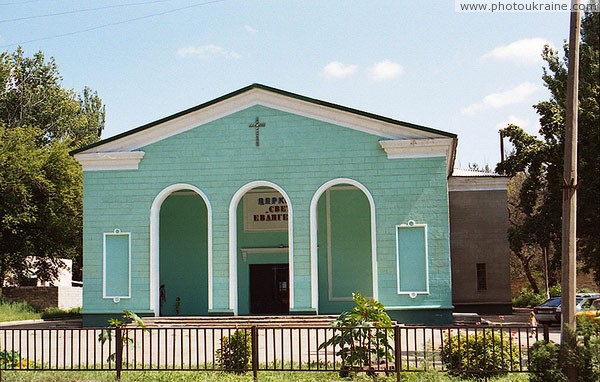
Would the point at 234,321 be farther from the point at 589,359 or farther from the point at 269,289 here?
the point at 589,359

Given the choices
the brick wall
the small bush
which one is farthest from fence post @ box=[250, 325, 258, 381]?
the brick wall

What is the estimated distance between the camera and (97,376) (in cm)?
1286

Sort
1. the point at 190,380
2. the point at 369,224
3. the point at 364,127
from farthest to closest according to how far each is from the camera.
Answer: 1. the point at 369,224
2. the point at 364,127
3. the point at 190,380

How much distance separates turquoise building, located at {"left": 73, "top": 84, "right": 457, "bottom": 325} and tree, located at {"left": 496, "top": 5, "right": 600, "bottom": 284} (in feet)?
16.3

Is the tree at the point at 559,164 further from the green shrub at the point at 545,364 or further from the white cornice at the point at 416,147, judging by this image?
the green shrub at the point at 545,364

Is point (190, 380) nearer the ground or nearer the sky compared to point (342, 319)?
nearer the ground

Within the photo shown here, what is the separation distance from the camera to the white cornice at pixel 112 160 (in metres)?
24.9

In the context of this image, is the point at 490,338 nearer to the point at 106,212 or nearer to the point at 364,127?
the point at 364,127

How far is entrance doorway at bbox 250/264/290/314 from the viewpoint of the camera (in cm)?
2725

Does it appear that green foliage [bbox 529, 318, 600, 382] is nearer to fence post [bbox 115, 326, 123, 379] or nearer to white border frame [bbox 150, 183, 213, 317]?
fence post [bbox 115, 326, 123, 379]

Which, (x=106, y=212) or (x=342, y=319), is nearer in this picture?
(x=342, y=319)

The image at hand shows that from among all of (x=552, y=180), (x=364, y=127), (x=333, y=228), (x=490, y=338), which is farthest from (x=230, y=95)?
(x=490, y=338)

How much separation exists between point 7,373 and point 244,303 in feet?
48.0

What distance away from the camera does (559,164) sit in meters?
27.5
